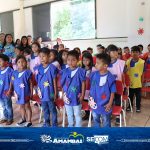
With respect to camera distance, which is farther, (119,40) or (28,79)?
(119,40)

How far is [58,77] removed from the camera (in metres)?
3.02

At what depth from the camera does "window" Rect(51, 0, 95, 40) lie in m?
7.34

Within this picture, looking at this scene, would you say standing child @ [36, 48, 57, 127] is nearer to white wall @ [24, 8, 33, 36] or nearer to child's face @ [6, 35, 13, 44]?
child's face @ [6, 35, 13, 44]

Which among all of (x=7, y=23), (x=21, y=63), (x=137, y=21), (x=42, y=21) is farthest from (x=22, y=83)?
(x=7, y=23)

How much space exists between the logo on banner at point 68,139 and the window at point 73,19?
6.55 meters

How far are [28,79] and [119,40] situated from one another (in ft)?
13.9

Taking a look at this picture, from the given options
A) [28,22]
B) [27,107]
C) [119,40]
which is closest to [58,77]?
[27,107]

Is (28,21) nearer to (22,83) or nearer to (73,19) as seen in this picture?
(73,19)

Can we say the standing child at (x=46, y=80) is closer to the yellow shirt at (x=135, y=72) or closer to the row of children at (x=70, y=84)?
the row of children at (x=70, y=84)

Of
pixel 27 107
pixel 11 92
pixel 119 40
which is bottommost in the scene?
pixel 27 107

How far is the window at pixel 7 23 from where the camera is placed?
9.59 metres

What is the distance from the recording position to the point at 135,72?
3.57 metres

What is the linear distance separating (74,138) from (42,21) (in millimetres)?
8164

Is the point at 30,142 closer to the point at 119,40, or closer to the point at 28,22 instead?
the point at 119,40
